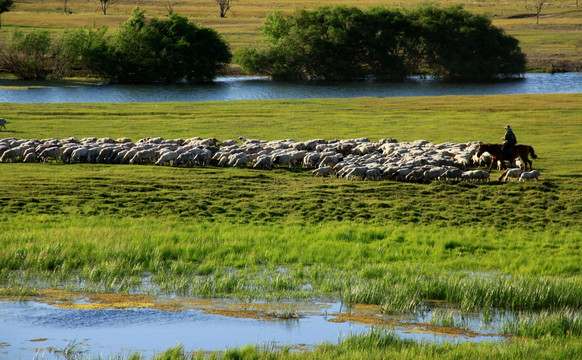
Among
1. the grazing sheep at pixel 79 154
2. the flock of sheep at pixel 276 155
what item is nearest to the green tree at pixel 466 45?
the flock of sheep at pixel 276 155

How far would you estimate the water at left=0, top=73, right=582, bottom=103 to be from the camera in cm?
6269

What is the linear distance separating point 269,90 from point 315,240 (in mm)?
54359

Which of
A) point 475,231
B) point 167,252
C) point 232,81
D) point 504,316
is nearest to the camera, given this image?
point 504,316

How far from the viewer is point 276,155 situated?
92.1 ft

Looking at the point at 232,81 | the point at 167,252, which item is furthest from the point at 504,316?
the point at 232,81

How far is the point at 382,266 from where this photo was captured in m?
15.4

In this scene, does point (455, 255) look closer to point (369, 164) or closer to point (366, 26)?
point (369, 164)

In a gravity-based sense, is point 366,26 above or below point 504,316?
above

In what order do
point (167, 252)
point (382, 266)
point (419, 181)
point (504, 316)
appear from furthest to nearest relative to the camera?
point (419, 181) → point (167, 252) → point (382, 266) → point (504, 316)

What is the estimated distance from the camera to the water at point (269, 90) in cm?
6269

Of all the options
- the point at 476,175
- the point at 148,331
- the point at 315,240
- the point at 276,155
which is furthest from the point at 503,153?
the point at 148,331

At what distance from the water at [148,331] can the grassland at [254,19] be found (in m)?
85.3

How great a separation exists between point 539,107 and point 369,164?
89.5 feet

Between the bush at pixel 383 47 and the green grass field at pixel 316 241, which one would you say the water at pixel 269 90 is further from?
the green grass field at pixel 316 241
